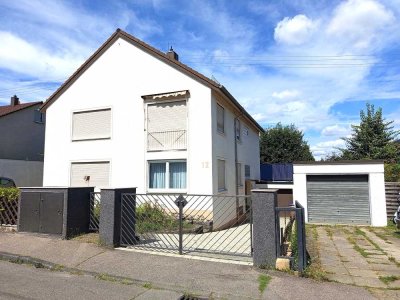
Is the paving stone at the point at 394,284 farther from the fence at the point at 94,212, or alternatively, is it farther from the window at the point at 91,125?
the window at the point at 91,125

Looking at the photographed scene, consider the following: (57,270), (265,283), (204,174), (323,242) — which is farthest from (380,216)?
(57,270)

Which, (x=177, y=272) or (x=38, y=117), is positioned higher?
(x=38, y=117)

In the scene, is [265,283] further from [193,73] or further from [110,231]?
[193,73]

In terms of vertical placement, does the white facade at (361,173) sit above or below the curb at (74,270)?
above

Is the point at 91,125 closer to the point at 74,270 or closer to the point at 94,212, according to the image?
the point at 94,212

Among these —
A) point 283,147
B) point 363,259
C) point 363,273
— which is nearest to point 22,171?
point 363,259

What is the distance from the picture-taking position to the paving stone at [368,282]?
19.1 feet

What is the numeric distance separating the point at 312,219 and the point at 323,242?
5.95m

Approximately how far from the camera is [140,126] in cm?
1404

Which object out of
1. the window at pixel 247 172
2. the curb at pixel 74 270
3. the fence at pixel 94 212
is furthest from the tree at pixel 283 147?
the curb at pixel 74 270

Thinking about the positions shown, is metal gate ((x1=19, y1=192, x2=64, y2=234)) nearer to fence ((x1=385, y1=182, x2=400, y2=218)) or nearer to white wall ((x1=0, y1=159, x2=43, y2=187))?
white wall ((x1=0, y1=159, x2=43, y2=187))

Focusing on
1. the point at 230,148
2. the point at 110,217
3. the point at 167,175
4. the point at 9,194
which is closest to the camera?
the point at 110,217

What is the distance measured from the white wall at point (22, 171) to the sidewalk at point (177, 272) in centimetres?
1429

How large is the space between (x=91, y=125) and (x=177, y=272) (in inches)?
411
